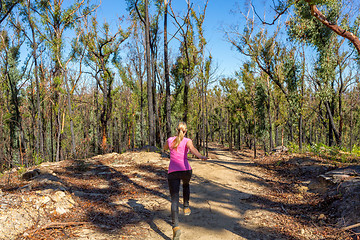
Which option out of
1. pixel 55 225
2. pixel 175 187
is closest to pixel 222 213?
pixel 175 187

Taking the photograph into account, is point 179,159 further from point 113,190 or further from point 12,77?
point 12,77

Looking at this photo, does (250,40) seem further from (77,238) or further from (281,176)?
(77,238)

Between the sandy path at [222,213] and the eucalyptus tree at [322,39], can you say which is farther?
the eucalyptus tree at [322,39]

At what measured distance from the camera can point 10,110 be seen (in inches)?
954

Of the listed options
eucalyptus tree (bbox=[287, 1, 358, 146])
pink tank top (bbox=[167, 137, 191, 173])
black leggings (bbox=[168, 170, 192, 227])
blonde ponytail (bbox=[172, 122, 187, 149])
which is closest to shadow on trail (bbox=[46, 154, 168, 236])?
black leggings (bbox=[168, 170, 192, 227])

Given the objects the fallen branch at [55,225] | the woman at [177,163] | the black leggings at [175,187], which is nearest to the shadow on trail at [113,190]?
the fallen branch at [55,225]

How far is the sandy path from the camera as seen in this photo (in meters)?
4.14

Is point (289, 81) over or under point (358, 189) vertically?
over

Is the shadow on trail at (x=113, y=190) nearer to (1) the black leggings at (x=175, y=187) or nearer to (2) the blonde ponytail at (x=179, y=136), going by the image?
(1) the black leggings at (x=175, y=187)

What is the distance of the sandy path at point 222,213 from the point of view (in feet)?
13.6

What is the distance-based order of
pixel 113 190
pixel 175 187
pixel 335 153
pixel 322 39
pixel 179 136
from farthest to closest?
pixel 322 39 → pixel 335 153 → pixel 113 190 → pixel 179 136 → pixel 175 187

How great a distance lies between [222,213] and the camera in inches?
201

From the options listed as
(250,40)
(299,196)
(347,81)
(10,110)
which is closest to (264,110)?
(347,81)

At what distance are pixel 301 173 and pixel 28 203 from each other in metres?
8.40
